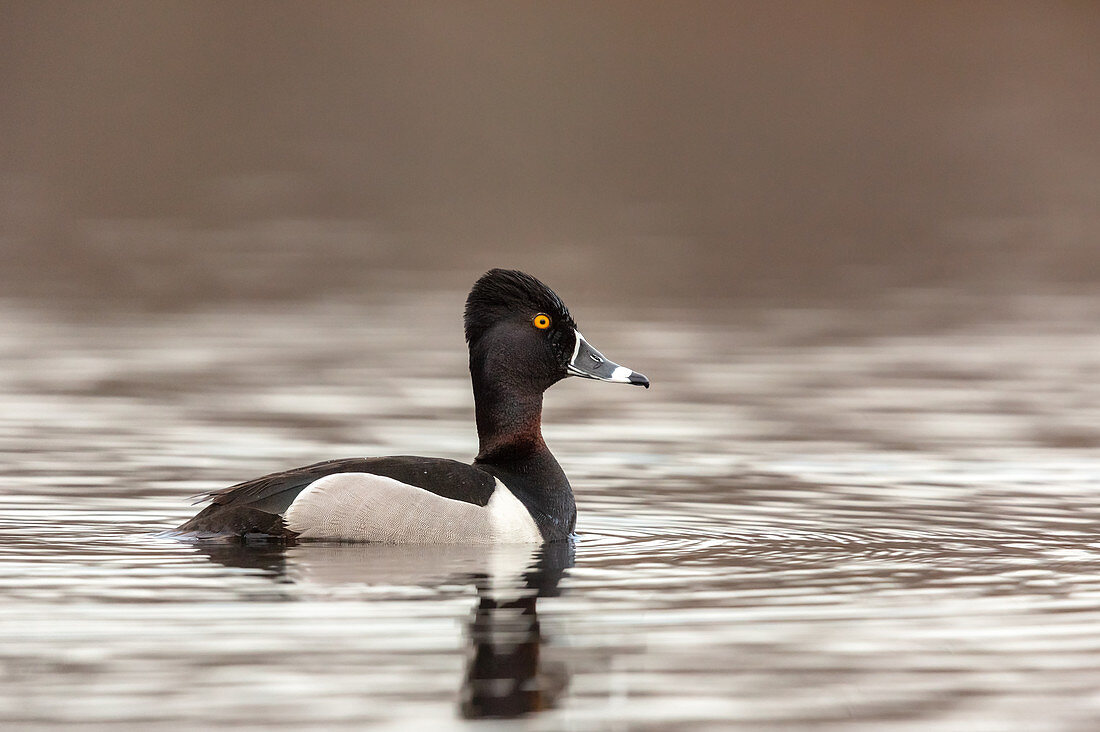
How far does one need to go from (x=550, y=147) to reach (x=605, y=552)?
2547 cm

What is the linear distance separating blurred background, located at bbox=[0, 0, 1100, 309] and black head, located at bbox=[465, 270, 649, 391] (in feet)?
34.5

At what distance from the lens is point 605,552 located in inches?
396

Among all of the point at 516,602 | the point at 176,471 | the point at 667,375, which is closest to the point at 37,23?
the point at 667,375

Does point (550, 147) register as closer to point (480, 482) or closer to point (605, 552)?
point (480, 482)

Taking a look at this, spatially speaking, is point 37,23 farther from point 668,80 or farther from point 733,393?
point 733,393

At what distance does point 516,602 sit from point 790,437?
5.65 meters

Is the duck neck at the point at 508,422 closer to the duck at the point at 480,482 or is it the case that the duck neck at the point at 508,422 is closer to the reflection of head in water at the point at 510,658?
the duck at the point at 480,482

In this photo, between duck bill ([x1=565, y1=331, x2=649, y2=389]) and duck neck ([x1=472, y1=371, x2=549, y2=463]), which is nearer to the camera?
duck neck ([x1=472, y1=371, x2=549, y2=463])

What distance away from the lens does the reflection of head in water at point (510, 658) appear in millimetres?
6914

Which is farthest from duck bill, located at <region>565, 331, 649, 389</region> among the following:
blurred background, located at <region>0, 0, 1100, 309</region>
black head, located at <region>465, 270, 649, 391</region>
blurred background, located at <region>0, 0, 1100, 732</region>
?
blurred background, located at <region>0, 0, 1100, 309</region>

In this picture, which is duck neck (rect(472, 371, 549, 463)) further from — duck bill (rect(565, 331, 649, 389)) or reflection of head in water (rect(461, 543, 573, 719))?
reflection of head in water (rect(461, 543, 573, 719))

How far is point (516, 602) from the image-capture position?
8625 millimetres

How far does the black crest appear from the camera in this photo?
426 inches

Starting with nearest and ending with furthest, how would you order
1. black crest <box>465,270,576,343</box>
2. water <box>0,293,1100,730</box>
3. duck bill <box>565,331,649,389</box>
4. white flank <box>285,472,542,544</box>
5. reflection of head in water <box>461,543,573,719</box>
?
reflection of head in water <box>461,543,573,719</box>, water <box>0,293,1100,730</box>, white flank <box>285,472,542,544</box>, black crest <box>465,270,576,343</box>, duck bill <box>565,331,649,389</box>
